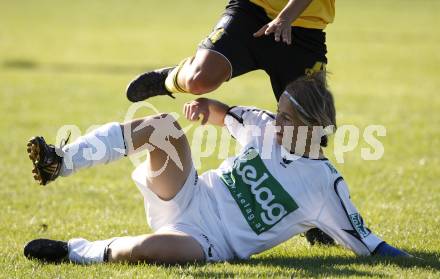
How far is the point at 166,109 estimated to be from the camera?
1215 centimetres

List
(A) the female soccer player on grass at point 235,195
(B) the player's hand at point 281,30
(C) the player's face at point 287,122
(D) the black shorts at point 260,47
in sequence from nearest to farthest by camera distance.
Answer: (A) the female soccer player on grass at point 235,195 < (C) the player's face at point 287,122 < (B) the player's hand at point 281,30 < (D) the black shorts at point 260,47

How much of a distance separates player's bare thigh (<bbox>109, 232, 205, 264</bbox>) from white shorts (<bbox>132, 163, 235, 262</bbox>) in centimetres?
7

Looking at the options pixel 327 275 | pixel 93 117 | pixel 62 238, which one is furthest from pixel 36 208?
pixel 93 117

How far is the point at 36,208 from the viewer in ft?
21.6

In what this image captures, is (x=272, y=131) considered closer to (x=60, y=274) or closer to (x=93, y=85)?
(x=60, y=274)

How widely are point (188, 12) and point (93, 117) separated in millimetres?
24974

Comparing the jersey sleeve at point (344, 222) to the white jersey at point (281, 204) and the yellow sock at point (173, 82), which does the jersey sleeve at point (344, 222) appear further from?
the yellow sock at point (173, 82)

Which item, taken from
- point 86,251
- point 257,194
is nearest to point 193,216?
point 257,194

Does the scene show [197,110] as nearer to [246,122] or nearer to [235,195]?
[246,122]

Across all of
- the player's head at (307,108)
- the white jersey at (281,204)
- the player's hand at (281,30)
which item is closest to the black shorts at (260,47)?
the player's hand at (281,30)

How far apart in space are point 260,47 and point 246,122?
589 millimetres

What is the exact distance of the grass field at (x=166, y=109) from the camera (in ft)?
15.3

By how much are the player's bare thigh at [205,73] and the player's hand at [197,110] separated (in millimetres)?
111

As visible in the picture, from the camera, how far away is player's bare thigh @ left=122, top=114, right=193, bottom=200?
4660 mm
